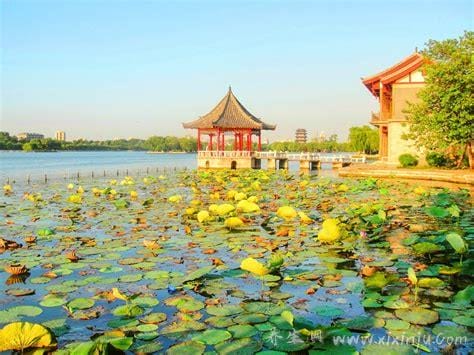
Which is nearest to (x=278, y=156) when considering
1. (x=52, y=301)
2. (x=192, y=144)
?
(x=52, y=301)

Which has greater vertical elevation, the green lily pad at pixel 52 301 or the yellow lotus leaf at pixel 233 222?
the yellow lotus leaf at pixel 233 222

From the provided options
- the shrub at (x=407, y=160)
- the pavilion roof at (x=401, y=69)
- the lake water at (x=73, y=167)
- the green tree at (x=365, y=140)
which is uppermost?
the pavilion roof at (x=401, y=69)

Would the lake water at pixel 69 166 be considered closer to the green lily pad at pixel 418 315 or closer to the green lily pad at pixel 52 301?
the green lily pad at pixel 52 301

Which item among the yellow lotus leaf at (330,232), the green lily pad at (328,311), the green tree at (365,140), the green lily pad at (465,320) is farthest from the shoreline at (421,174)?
the green tree at (365,140)

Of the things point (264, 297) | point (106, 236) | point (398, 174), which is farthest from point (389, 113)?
point (264, 297)

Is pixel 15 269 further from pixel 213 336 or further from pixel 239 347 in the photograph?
pixel 239 347

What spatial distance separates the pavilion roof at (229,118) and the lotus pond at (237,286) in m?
23.1

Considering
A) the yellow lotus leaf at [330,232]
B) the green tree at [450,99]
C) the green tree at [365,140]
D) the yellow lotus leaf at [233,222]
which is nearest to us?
the yellow lotus leaf at [330,232]

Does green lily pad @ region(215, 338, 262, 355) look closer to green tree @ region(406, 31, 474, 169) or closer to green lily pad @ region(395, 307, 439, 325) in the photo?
green lily pad @ region(395, 307, 439, 325)

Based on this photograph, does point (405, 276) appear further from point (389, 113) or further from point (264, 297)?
point (389, 113)

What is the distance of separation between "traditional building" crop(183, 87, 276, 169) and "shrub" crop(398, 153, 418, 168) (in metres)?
11.5

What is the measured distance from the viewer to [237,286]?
4.64m

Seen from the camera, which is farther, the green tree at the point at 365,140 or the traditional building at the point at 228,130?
the green tree at the point at 365,140

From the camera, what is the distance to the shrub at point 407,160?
2225cm
